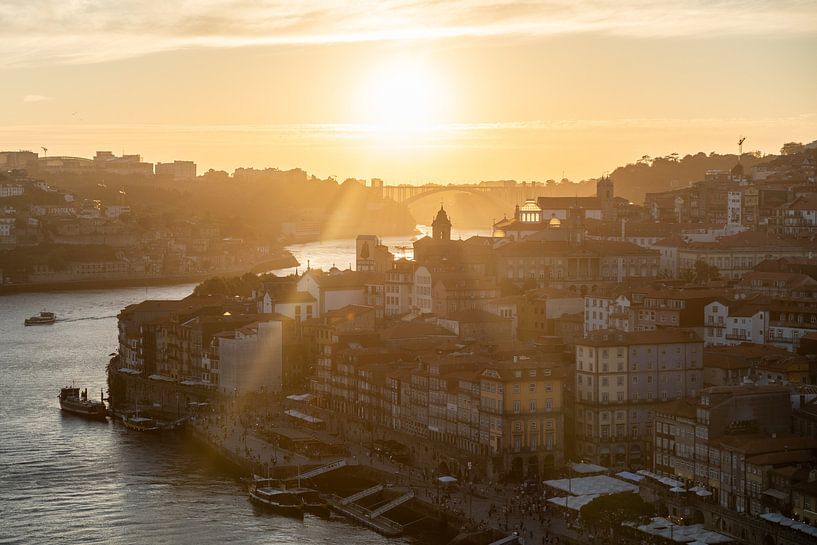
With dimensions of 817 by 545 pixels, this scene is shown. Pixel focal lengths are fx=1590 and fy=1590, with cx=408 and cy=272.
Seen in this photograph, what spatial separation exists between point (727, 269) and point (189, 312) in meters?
16.4

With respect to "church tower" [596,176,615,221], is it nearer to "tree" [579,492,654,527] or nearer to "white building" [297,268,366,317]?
"white building" [297,268,366,317]

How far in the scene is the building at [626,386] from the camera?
30469mm

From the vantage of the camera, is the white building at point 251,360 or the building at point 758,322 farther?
the white building at point 251,360

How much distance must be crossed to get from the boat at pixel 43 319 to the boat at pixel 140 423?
86.4 feet

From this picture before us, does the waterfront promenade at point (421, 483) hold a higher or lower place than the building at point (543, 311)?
lower

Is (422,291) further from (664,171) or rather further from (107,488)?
(664,171)

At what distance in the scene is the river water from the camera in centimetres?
2788

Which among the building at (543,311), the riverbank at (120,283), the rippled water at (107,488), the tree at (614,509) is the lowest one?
the rippled water at (107,488)

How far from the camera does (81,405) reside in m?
39.9

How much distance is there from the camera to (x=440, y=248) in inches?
1991

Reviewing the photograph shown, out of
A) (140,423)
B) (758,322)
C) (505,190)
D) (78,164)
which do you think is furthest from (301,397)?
(78,164)

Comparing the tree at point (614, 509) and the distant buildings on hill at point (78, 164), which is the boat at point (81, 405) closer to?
the tree at point (614, 509)

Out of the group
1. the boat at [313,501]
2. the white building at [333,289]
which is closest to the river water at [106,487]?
the boat at [313,501]

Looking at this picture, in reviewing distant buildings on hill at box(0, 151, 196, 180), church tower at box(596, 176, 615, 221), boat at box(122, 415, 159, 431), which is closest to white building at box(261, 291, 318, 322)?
boat at box(122, 415, 159, 431)
